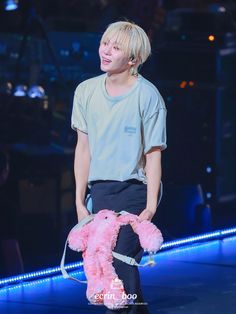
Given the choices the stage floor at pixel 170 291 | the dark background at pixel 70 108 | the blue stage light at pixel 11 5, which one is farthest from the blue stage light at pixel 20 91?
the stage floor at pixel 170 291

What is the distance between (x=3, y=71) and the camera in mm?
7320

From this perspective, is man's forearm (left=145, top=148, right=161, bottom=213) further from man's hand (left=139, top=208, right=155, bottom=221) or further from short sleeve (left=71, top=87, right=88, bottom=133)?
short sleeve (left=71, top=87, right=88, bottom=133)

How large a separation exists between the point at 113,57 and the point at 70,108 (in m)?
2.71

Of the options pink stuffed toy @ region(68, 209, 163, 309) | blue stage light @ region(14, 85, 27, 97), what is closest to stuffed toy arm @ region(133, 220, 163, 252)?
pink stuffed toy @ region(68, 209, 163, 309)

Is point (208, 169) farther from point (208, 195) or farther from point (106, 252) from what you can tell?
point (106, 252)

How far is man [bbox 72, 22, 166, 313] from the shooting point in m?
4.99

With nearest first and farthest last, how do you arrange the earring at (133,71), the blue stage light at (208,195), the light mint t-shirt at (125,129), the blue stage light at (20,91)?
the light mint t-shirt at (125,129) → the earring at (133,71) → the blue stage light at (20,91) → the blue stage light at (208,195)

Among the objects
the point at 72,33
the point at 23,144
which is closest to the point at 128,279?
the point at 23,144

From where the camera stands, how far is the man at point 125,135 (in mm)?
4988

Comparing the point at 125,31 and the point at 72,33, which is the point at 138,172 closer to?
the point at 125,31

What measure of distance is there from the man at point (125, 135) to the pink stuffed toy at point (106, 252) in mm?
57

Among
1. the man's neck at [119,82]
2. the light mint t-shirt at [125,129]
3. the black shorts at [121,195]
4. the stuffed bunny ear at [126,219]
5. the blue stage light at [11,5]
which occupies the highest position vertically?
the blue stage light at [11,5]

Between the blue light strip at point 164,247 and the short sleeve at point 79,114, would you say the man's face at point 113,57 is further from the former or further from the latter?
the blue light strip at point 164,247

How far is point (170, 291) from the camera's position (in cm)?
648
